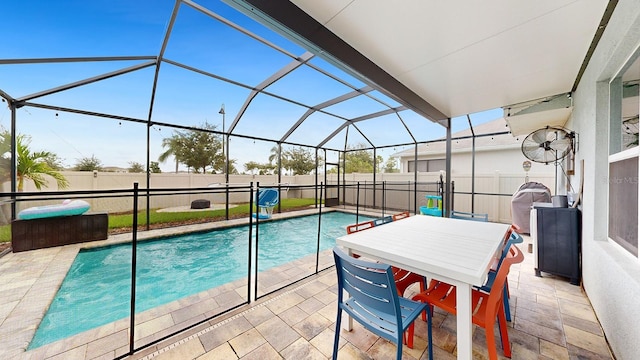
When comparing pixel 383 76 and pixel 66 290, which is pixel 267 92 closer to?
pixel 383 76

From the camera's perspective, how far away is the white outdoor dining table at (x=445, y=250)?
1.24 m

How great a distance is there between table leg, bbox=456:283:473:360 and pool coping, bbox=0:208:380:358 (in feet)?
6.38

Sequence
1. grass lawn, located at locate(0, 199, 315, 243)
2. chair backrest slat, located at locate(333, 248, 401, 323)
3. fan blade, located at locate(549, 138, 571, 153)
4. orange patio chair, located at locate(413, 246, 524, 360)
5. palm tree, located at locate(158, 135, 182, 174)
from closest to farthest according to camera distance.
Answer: chair backrest slat, located at locate(333, 248, 401, 323)
orange patio chair, located at locate(413, 246, 524, 360)
fan blade, located at locate(549, 138, 571, 153)
grass lawn, located at locate(0, 199, 315, 243)
palm tree, located at locate(158, 135, 182, 174)

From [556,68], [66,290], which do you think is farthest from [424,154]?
[66,290]

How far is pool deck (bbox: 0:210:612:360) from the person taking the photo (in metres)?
1.62

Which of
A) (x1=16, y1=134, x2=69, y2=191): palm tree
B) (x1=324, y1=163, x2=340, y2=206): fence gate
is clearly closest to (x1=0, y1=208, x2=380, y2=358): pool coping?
(x1=16, y1=134, x2=69, y2=191): palm tree

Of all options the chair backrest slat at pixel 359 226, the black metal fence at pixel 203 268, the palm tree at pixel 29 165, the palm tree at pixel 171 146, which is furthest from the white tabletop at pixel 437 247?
the palm tree at pixel 171 146

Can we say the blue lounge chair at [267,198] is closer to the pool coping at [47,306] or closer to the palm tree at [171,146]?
the pool coping at [47,306]

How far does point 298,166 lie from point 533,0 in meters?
13.3

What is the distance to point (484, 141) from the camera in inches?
355

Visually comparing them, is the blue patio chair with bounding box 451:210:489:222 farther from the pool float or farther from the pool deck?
the pool float

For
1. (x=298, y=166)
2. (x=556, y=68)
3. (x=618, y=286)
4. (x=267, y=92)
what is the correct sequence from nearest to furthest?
(x=618, y=286), (x=556, y=68), (x=267, y=92), (x=298, y=166)

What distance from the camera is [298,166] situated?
571 inches

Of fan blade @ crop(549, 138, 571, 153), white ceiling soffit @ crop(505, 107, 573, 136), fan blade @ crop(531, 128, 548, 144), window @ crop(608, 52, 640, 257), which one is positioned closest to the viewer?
window @ crop(608, 52, 640, 257)
